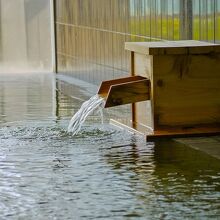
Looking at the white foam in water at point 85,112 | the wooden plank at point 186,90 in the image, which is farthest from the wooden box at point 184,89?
the white foam in water at point 85,112

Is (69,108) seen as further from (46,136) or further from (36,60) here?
(36,60)

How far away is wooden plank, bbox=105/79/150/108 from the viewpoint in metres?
8.62

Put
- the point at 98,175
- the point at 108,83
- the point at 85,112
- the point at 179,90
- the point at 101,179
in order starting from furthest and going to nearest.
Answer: the point at 85,112 < the point at 108,83 < the point at 179,90 < the point at 98,175 < the point at 101,179

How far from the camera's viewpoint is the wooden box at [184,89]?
28.2ft

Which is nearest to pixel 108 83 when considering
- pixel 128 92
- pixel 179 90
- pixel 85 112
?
pixel 85 112

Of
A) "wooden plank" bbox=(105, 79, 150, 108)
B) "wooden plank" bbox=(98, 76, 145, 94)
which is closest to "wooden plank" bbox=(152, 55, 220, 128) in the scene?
"wooden plank" bbox=(105, 79, 150, 108)

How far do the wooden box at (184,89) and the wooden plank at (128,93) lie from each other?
85 mm

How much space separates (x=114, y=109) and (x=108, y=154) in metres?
4.17

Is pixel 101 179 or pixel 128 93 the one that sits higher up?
pixel 128 93

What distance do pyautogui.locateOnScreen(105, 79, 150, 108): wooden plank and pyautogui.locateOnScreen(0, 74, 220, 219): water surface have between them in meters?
0.35

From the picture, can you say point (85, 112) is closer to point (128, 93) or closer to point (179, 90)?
point (128, 93)

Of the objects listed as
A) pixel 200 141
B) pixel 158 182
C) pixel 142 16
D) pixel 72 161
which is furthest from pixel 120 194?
pixel 142 16

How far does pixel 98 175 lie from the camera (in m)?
6.71

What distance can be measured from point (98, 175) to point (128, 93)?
209 cm
